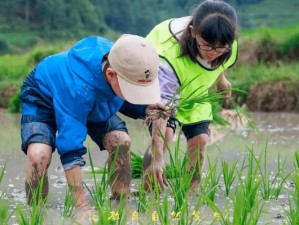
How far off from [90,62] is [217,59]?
0.74 metres

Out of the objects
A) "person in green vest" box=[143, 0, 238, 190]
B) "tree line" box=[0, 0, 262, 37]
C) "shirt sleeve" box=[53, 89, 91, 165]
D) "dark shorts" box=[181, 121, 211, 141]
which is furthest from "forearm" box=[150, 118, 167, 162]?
"tree line" box=[0, 0, 262, 37]

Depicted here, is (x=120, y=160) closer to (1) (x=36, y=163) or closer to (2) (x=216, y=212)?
(1) (x=36, y=163)

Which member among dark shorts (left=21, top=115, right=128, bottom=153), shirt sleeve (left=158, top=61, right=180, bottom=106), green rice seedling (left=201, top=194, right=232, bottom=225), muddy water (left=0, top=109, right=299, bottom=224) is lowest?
muddy water (left=0, top=109, right=299, bottom=224)

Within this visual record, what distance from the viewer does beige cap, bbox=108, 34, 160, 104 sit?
3271 mm

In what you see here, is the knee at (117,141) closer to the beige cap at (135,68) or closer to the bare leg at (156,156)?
the bare leg at (156,156)

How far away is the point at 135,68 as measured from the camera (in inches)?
128

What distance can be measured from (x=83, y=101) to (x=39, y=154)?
299mm

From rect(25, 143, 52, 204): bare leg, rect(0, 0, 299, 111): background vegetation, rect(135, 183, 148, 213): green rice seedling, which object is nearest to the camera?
rect(135, 183, 148, 213): green rice seedling

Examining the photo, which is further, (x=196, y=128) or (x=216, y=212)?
(x=196, y=128)

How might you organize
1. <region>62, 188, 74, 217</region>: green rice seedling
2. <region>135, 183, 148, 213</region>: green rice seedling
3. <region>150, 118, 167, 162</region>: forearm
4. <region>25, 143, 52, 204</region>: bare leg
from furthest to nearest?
1. <region>150, 118, 167, 162</region>: forearm
2. <region>25, 143, 52, 204</region>: bare leg
3. <region>135, 183, 148, 213</region>: green rice seedling
4. <region>62, 188, 74, 217</region>: green rice seedling

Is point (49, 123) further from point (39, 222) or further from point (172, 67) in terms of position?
point (39, 222)

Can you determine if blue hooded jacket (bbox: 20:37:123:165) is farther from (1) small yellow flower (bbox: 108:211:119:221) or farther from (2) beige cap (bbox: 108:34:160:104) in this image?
(1) small yellow flower (bbox: 108:211:119:221)

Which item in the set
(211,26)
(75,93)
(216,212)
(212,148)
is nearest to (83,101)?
(75,93)

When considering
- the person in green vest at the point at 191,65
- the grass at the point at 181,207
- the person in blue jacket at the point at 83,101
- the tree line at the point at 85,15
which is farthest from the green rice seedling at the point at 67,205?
the tree line at the point at 85,15
